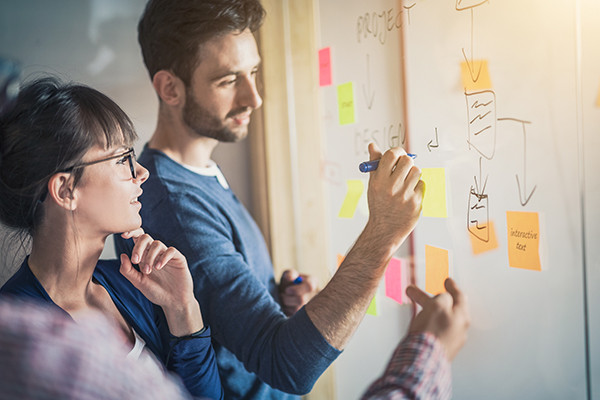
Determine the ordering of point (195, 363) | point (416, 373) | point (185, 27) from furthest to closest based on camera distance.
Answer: point (185, 27) < point (195, 363) < point (416, 373)

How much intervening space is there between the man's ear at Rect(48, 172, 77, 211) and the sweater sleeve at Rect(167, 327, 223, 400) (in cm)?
32

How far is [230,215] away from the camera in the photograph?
43.7 inches

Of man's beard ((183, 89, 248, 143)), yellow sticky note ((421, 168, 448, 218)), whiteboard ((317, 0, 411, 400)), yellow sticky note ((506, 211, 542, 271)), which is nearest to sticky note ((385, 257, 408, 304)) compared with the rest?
whiteboard ((317, 0, 411, 400))

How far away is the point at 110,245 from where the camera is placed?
1152 millimetres

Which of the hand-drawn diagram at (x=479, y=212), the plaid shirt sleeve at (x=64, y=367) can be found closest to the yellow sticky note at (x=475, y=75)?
the hand-drawn diagram at (x=479, y=212)

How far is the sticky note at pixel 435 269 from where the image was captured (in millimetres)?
968

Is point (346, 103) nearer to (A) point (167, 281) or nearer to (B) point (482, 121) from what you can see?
(B) point (482, 121)

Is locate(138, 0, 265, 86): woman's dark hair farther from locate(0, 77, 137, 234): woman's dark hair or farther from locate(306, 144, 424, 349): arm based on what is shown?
locate(306, 144, 424, 349): arm

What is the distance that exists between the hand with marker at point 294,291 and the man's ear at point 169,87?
54cm

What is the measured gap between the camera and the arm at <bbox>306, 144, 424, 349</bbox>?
2.77 ft

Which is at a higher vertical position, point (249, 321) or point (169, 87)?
point (169, 87)

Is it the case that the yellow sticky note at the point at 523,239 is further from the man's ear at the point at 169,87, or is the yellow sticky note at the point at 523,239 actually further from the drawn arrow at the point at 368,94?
the man's ear at the point at 169,87

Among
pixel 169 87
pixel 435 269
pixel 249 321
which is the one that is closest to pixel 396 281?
pixel 435 269

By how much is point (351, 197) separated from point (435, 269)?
1.09 ft
